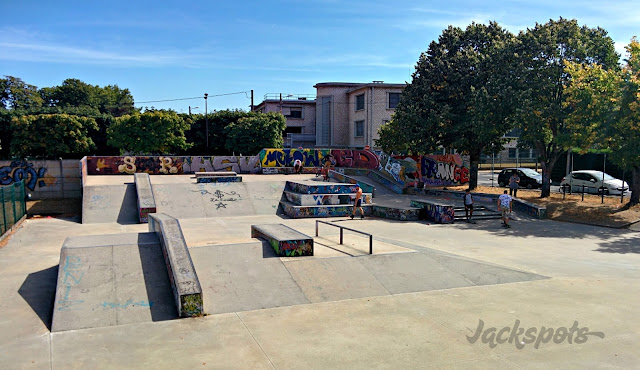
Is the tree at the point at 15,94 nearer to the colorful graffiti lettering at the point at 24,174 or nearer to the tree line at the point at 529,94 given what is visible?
the colorful graffiti lettering at the point at 24,174

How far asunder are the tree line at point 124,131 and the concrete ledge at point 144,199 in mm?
21743

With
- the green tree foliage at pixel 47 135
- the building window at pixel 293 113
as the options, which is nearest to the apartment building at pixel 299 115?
the building window at pixel 293 113

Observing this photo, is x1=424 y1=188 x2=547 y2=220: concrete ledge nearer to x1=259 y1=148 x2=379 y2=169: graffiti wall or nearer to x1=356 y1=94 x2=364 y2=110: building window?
x1=259 y1=148 x2=379 y2=169: graffiti wall

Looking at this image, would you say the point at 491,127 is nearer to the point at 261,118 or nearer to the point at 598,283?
the point at 598,283

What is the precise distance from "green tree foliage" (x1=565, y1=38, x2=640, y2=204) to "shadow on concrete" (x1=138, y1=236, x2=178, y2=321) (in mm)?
17762

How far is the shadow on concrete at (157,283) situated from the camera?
8312 millimetres

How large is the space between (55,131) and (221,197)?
90.3ft

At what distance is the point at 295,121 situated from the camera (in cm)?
6297

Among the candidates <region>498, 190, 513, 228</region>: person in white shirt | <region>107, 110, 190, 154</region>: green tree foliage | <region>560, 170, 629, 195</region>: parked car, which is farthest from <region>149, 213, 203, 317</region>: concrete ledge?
<region>107, 110, 190, 154</region>: green tree foliage

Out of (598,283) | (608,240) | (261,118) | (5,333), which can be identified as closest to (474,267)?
(598,283)

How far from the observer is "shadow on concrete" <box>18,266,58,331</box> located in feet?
28.2

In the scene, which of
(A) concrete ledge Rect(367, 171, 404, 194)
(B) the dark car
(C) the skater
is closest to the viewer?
(C) the skater

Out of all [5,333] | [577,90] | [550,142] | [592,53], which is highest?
[592,53]

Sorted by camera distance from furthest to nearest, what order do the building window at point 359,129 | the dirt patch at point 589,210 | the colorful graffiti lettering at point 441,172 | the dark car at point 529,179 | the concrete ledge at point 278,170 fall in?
the building window at point 359,129, the concrete ledge at point 278,170, the colorful graffiti lettering at point 441,172, the dark car at point 529,179, the dirt patch at point 589,210
